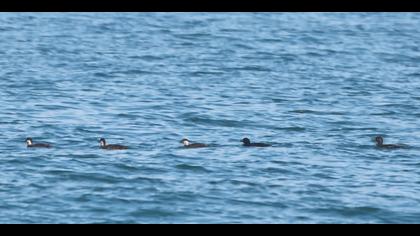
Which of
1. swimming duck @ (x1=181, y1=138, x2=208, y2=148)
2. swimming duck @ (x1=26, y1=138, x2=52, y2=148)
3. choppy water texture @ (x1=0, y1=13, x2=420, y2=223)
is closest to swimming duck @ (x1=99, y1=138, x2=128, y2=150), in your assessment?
choppy water texture @ (x1=0, y1=13, x2=420, y2=223)

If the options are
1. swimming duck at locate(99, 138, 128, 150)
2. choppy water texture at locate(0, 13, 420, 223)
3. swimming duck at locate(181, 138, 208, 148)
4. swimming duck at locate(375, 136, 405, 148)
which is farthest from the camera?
swimming duck at locate(375, 136, 405, 148)

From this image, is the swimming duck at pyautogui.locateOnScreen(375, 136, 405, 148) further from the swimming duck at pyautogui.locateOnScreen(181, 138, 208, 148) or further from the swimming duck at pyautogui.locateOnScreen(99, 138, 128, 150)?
the swimming duck at pyautogui.locateOnScreen(99, 138, 128, 150)

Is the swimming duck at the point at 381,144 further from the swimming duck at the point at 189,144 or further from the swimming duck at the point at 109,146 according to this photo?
the swimming duck at the point at 109,146

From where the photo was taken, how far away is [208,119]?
23.4m

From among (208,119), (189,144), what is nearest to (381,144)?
(189,144)

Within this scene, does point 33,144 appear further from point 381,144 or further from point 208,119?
point 381,144

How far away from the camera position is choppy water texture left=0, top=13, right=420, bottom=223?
14508mm

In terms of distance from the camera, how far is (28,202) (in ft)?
46.2

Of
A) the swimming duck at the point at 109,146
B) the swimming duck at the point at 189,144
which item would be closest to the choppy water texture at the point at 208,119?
the swimming duck at the point at 109,146

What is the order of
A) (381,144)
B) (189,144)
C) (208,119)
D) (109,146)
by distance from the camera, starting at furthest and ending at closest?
(208,119) → (381,144) → (189,144) → (109,146)

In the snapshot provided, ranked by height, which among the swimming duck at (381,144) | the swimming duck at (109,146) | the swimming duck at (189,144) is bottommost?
the swimming duck at (109,146)

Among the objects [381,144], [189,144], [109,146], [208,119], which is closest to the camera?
[109,146]

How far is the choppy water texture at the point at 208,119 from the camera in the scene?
14508mm

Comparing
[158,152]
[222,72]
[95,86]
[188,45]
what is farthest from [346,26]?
[158,152]
